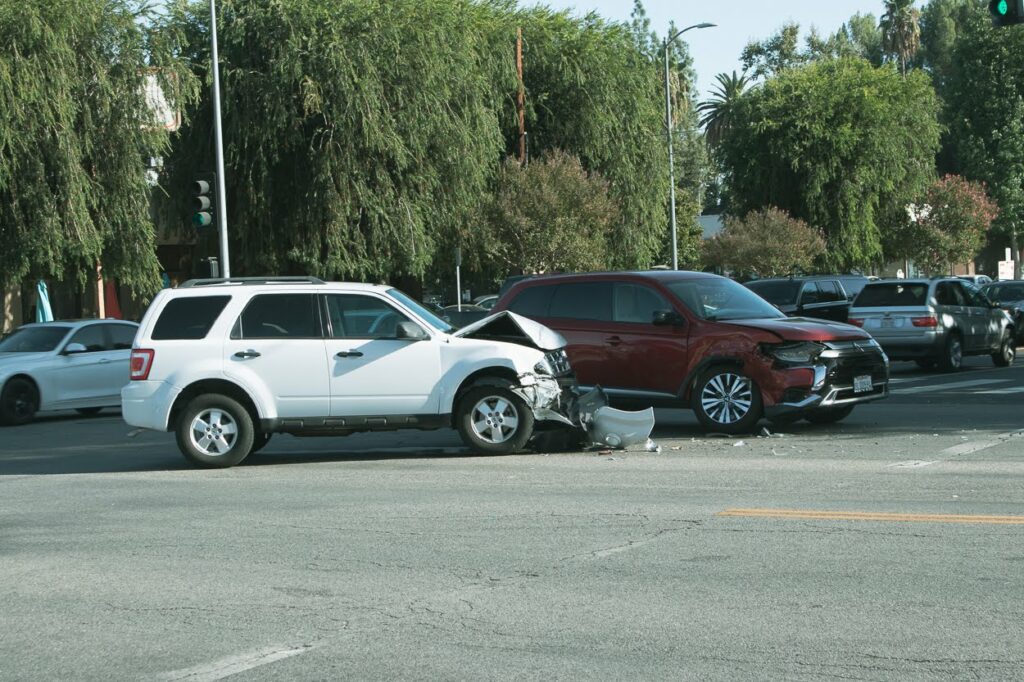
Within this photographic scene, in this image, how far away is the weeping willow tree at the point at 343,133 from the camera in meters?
34.5

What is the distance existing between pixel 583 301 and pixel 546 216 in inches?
968

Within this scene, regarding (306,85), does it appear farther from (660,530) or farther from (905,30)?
(905,30)

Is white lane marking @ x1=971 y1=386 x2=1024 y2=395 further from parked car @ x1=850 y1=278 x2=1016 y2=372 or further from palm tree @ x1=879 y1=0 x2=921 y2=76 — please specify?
palm tree @ x1=879 y1=0 x2=921 y2=76

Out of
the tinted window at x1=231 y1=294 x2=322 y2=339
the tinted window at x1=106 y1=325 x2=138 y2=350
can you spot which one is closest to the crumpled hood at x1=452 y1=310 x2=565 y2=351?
the tinted window at x1=231 y1=294 x2=322 y2=339

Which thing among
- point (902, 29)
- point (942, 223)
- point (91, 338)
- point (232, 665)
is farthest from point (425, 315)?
point (902, 29)

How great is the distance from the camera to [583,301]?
1631cm

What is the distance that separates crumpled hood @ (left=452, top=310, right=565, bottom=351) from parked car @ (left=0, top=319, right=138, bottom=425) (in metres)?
9.30

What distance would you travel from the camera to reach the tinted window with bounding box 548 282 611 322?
1616cm

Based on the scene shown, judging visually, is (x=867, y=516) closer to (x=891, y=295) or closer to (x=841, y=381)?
A: (x=841, y=381)

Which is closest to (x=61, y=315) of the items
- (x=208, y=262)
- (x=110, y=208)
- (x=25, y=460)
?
(x=110, y=208)

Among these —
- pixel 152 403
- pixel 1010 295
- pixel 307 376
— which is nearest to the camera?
pixel 152 403

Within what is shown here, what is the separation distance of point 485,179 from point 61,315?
13151 millimetres

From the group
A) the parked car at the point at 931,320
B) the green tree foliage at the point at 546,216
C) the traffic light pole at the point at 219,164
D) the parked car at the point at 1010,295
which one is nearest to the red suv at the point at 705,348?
the parked car at the point at 931,320

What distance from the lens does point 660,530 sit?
9.10 meters
